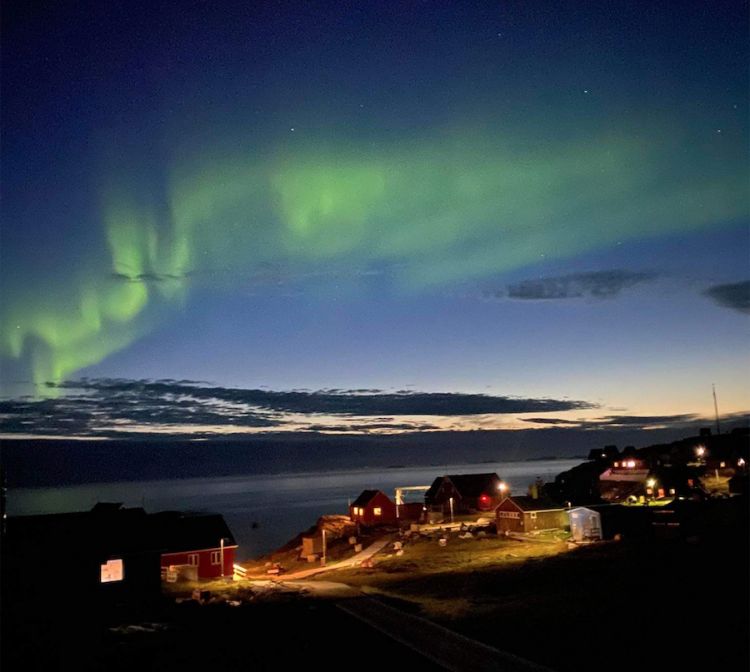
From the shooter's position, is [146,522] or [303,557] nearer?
[146,522]

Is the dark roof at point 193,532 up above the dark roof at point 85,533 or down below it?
below

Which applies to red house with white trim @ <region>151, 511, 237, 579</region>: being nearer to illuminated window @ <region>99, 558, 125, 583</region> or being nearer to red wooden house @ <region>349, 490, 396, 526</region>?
illuminated window @ <region>99, 558, 125, 583</region>

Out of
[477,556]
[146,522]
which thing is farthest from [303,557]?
[146,522]

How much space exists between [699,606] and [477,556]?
23.5m

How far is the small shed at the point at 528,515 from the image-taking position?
59.0m

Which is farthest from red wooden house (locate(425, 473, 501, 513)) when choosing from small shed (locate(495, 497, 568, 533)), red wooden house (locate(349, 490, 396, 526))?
small shed (locate(495, 497, 568, 533))

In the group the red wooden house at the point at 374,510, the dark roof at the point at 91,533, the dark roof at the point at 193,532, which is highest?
the dark roof at the point at 91,533

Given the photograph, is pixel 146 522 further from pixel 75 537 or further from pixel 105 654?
pixel 105 654

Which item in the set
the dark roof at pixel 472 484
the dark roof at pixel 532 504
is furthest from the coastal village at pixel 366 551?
the dark roof at pixel 472 484

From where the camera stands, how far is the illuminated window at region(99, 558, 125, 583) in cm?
3275

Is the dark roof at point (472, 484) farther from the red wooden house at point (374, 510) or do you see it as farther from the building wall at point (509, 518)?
the building wall at point (509, 518)

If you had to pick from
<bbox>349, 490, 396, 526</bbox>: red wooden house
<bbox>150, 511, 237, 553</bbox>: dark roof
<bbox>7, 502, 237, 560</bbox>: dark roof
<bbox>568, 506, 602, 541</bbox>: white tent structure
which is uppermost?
<bbox>7, 502, 237, 560</bbox>: dark roof

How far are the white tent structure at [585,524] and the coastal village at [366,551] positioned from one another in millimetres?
88

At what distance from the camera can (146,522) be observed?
131ft
